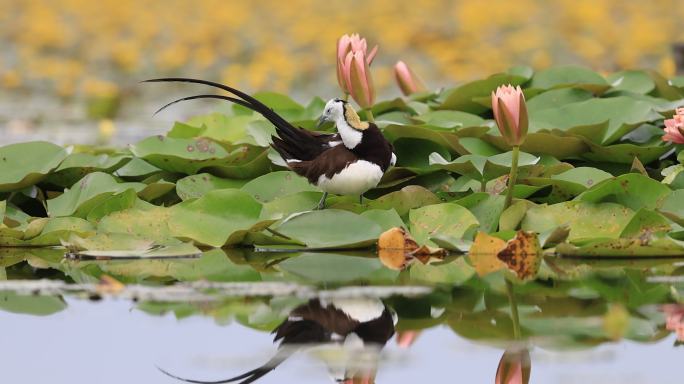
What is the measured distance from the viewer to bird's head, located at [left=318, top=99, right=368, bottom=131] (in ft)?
13.1

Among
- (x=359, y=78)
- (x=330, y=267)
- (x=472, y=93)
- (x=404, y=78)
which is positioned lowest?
(x=330, y=267)

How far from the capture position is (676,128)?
4.09m

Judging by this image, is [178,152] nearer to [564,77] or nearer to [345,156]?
[345,156]

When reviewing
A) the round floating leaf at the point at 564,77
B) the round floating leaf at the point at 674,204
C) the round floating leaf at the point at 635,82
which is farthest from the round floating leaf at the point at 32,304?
the round floating leaf at the point at 635,82

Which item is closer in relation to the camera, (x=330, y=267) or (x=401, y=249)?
(x=330, y=267)

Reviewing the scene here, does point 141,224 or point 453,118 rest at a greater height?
point 453,118

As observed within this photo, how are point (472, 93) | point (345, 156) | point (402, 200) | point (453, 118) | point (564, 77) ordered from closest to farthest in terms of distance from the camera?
point (345, 156) < point (402, 200) < point (453, 118) < point (472, 93) < point (564, 77)

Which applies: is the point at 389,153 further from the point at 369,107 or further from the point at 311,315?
the point at 311,315

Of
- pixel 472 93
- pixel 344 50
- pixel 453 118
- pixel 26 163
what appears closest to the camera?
pixel 344 50

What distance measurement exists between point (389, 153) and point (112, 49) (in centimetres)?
1027

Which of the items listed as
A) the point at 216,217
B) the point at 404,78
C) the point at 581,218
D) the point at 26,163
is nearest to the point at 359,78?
the point at 216,217

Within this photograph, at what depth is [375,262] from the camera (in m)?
3.73

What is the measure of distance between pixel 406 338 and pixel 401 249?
4.01 feet

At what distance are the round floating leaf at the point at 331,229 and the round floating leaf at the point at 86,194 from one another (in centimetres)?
85
